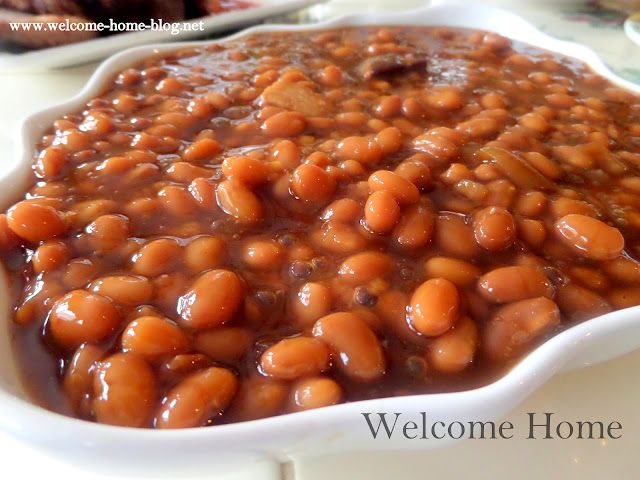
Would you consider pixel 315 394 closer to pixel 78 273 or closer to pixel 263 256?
pixel 263 256

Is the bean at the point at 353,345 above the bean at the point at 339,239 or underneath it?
underneath

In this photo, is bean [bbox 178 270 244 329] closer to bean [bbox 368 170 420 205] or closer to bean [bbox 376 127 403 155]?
bean [bbox 368 170 420 205]

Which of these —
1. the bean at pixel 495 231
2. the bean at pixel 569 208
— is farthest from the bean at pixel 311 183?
the bean at pixel 569 208

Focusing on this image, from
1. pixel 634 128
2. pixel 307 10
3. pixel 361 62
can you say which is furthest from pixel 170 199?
pixel 307 10

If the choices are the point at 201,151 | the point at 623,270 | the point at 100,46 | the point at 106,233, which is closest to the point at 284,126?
the point at 201,151

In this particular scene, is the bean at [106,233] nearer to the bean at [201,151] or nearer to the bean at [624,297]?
the bean at [201,151]

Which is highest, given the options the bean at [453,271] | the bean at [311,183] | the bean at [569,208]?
the bean at [311,183]
